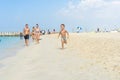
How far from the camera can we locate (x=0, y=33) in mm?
107750

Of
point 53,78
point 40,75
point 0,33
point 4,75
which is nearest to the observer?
point 53,78

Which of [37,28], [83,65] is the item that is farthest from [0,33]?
[83,65]

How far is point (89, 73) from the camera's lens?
1005 centimetres

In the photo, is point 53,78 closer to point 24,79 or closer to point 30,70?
point 24,79

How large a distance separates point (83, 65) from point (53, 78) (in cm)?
236

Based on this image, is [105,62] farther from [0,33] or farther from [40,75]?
[0,33]

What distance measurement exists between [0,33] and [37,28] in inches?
3229

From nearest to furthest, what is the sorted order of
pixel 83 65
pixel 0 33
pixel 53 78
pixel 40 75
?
pixel 53 78, pixel 40 75, pixel 83 65, pixel 0 33

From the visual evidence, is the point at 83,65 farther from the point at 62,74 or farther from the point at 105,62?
the point at 62,74

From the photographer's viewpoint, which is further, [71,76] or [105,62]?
[105,62]

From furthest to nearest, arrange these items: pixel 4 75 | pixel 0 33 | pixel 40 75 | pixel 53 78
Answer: pixel 0 33 < pixel 4 75 < pixel 40 75 < pixel 53 78

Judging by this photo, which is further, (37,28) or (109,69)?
(37,28)

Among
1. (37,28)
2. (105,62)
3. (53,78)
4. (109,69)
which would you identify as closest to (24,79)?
(53,78)

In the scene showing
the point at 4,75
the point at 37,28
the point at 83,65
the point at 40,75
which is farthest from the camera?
the point at 37,28
